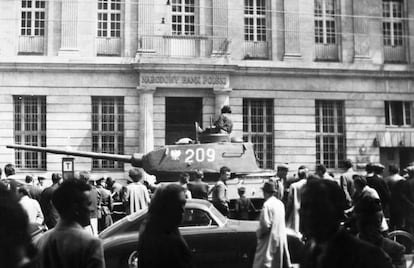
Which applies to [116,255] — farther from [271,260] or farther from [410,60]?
[410,60]

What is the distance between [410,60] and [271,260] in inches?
872

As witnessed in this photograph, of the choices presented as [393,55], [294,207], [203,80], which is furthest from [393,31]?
[294,207]

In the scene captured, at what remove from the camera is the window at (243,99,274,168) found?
25.8 m

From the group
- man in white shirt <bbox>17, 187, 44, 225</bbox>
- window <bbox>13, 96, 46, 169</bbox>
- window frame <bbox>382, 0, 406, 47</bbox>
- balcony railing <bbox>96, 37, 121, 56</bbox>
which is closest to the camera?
man in white shirt <bbox>17, 187, 44, 225</bbox>

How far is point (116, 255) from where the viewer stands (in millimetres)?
8383

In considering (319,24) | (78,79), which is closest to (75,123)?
(78,79)

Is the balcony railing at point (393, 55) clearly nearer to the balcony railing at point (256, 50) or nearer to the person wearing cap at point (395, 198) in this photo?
the balcony railing at point (256, 50)

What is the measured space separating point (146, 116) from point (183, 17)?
4.82 meters

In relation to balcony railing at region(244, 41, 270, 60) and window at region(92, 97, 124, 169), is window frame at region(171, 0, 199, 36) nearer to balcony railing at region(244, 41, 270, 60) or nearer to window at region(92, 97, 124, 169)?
balcony railing at region(244, 41, 270, 60)

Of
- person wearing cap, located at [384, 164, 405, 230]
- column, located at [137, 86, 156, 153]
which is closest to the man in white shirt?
person wearing cap, located at [384, 164, 405, 230]

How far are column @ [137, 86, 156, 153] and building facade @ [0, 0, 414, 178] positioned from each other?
50 mm

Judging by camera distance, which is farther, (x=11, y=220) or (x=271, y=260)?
(x=271, y=260)

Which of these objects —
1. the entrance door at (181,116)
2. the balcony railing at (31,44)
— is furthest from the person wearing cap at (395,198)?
the balcony railing at (31,44)

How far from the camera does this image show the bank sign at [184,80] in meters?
24.5
